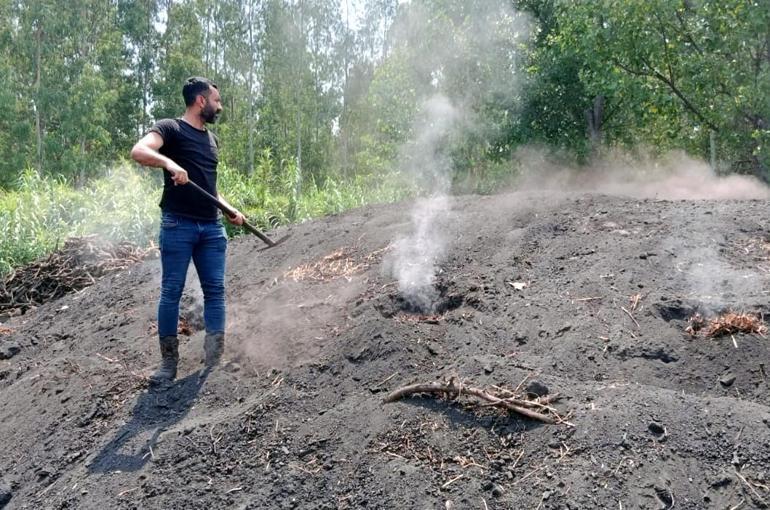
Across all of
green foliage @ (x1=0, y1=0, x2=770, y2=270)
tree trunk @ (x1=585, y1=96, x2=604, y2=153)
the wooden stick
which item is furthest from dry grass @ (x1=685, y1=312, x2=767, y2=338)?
tree trunk @ (x1=585, y1=96, x2=604, y2=153)

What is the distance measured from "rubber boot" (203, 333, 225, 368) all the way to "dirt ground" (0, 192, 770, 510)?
0.35 ft

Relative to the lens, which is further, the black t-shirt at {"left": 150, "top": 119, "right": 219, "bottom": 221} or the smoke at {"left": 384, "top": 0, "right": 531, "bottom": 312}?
the smoke at {"left": 384, "top": 0, "right": 531, "bottom": 312}

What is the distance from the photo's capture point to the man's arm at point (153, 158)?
374cm

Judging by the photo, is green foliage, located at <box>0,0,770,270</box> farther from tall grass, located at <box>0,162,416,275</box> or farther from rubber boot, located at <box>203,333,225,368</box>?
rubber boot, located at <box>203,333,225,368</box>

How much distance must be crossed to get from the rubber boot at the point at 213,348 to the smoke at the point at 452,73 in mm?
8410

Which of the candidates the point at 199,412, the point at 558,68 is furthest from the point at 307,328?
the point at 558,68

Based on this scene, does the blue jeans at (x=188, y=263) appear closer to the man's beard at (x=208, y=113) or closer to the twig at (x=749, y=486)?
the man's beard at (x=208, y=113)

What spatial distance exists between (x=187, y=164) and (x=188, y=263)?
56cm

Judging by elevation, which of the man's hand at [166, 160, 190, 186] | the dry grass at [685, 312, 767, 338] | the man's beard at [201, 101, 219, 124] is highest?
the man's beard at [201, 101, 219, 124]

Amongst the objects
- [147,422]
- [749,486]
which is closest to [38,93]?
[147,422]

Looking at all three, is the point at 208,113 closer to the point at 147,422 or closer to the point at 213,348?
the point at 213,348

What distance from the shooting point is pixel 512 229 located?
5.32 meters

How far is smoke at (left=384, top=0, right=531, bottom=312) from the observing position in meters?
12.5

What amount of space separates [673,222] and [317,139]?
26977 mm
